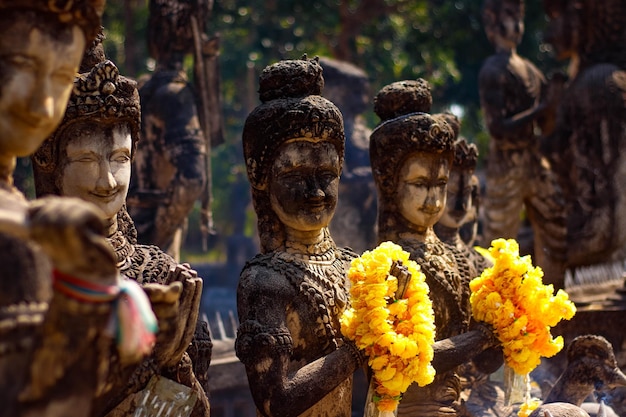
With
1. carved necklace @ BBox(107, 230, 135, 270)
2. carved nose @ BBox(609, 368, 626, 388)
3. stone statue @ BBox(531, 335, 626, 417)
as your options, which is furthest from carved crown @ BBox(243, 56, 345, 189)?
carved nose @ BBox(609, 368, 626, 388)

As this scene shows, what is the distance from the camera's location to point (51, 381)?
2328 millimetres

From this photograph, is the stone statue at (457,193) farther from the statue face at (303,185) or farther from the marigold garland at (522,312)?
the statue face at (303,185)

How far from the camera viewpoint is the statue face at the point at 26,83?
8.36 ft

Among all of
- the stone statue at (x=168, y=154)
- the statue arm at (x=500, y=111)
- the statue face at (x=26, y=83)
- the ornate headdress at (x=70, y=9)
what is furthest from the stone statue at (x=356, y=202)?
the statue face at (x=26, y=83)

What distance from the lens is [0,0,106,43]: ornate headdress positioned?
2.56 meters

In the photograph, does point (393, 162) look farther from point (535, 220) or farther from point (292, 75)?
point (535, 220)

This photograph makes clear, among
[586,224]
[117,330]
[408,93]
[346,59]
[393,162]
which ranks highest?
[346,59]

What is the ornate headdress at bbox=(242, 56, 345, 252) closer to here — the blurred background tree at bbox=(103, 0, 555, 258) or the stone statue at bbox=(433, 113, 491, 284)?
the stone statue at bbox=(433, 113, 491, 284)

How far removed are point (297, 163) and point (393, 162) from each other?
920 millimetres

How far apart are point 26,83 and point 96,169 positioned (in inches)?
51.0

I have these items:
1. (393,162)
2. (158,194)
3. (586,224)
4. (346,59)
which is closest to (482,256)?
(393,162)

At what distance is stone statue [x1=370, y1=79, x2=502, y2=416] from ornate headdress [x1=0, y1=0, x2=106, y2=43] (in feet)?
8.07

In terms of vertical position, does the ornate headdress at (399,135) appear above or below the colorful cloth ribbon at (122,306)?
above

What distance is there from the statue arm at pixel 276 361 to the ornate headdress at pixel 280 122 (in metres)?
0.37
